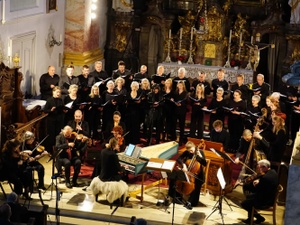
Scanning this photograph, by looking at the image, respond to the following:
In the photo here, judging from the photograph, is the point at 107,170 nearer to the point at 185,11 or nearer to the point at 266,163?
the point at 266,163

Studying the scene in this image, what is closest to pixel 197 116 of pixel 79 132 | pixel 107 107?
pixel 107 107

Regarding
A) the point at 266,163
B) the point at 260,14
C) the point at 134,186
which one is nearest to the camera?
the point at 266,163

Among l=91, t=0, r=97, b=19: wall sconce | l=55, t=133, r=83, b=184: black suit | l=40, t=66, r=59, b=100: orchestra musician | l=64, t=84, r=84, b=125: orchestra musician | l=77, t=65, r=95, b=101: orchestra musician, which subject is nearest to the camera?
l=55, t=133, r=83, b=184: black suit

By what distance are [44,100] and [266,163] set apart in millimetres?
6307

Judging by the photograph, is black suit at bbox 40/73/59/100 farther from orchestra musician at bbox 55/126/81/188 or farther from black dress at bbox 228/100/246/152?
black dress at bbox 228/100/246/152

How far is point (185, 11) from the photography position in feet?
75.2

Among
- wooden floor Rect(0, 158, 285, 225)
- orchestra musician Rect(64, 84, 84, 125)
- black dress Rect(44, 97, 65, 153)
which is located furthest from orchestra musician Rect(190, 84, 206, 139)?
wooden floor Rect(0, 158, 285, 225)

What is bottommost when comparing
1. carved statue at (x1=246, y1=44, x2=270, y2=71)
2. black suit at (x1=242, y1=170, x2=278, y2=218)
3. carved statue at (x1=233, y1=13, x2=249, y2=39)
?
black suit at (x1=242, y1=170, x2=278, y2=218)

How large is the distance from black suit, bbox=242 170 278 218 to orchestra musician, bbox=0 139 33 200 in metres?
3.61

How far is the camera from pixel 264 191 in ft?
43.4

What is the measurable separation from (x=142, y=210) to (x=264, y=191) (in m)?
2.13

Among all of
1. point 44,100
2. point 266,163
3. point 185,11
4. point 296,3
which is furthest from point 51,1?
point 266,163

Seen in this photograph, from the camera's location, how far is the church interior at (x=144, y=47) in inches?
583

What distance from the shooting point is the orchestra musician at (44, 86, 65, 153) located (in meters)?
16.5
